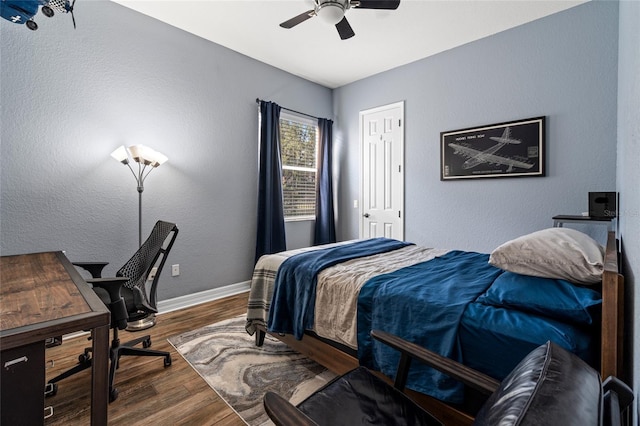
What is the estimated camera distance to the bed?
114 cm

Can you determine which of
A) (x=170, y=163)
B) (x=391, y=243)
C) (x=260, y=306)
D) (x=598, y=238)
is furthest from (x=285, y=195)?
(x=598, y=238)

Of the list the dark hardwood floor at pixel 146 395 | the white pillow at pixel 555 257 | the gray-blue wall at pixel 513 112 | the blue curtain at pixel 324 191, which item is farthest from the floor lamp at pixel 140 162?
the gray-blue wall at pixel 513 112

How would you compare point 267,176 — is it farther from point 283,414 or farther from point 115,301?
point 283,414

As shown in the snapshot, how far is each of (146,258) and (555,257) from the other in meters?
2.48

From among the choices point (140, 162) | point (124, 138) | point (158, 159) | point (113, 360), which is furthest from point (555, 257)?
point (124, 138)

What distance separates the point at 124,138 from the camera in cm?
280

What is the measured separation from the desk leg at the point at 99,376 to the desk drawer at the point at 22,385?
0.14 metres

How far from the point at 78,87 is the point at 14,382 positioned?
8.26 ft

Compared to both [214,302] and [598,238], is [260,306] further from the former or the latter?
[598,238]

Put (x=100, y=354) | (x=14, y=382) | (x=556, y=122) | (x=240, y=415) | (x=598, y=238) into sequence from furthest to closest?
1. (x=556, y=122)
2. (x=598, y=238)
3. (x=240, y=415)
4. (x=100, y=354)
5. (x=14, y=382)

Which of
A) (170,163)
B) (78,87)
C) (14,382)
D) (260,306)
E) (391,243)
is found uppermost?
(78,87)

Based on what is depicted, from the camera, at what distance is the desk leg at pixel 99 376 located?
1.04 m

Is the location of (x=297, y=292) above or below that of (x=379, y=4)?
below

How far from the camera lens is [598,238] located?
270cm
